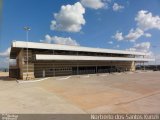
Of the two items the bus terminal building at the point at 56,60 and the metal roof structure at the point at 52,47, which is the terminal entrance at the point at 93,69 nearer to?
the bus terminal building at the point at 56,60

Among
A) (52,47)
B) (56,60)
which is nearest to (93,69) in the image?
(56,60)

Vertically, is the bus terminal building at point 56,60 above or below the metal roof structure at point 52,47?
below

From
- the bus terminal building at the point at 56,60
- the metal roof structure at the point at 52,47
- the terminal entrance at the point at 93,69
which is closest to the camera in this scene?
the metal roof structure at the point at 52,47

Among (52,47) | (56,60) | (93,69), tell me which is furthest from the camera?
(93,69)

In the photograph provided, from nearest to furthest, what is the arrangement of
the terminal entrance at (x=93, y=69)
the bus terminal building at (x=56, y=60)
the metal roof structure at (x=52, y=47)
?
the metal roof structure at (x=52, y=47) < the bus terminal building at (x=56, y=60) < the terminal entrance at (x=93, y=69)

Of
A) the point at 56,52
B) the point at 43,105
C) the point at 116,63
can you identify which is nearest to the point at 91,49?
the point at 56,52

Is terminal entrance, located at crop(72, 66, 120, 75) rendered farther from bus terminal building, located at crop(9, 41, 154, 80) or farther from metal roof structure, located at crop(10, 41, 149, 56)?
metal roof structure, located at crop(10, 41, 149, 56)

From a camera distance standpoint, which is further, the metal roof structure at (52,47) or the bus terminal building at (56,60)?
the bus terminal building at (56,60)

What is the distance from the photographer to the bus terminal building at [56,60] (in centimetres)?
3619

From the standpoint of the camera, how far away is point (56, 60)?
4231 cm

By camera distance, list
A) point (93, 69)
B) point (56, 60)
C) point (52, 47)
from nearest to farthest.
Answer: point (52, 47) < point (56, 60) < point (93, 69)

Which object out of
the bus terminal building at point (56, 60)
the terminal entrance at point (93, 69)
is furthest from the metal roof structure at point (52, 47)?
the terminal entrance at point (93, 69)

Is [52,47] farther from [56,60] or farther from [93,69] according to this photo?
[93,69]

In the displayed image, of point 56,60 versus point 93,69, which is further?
point 93,69
